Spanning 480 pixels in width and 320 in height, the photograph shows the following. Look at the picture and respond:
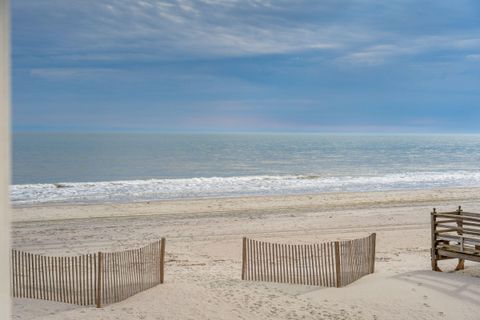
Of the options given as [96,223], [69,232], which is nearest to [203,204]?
[96,223]

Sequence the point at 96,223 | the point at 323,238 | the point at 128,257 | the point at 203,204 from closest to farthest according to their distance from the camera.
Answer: the point at 128,257, the point at 323,238, the point at 96,223, the point at 203,204

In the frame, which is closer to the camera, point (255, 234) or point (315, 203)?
point (255, 234)

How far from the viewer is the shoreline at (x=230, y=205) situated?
32969mm

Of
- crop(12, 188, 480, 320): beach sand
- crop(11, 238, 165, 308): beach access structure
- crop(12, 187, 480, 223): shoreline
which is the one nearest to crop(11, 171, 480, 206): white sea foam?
crop(12, 187, 480, 223): shoreline

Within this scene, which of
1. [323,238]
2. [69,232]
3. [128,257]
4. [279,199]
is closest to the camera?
[128,257]

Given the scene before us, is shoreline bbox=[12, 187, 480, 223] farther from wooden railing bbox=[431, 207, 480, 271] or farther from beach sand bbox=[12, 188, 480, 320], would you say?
wooden railing bbox=[431, 207, 480, 271]

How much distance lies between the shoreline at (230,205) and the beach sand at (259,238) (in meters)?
0.07

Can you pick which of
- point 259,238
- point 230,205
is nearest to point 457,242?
point 259,238

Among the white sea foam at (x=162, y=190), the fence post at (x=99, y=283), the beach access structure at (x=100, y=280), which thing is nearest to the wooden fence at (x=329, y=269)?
the beach access structure at (x=100, y=280)

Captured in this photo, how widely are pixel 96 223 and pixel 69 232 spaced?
9.49 feet

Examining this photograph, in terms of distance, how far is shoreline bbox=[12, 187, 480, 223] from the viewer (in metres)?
33.0

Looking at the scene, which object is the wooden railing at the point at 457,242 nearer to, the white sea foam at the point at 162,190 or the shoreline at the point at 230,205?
the shoreline at the point at 230,205

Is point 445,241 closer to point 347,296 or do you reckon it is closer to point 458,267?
point 458,267

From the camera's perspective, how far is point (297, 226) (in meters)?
27.2
